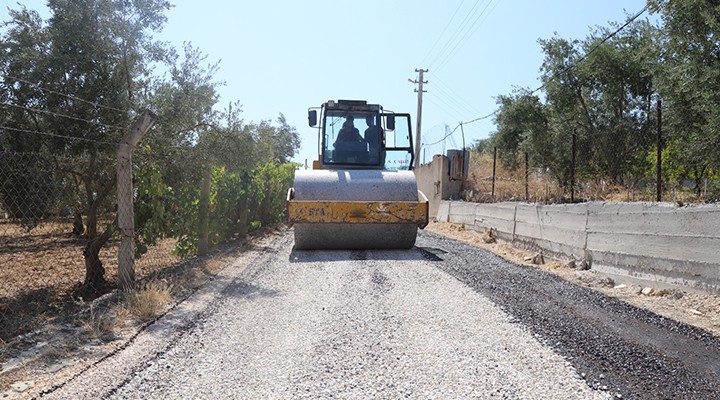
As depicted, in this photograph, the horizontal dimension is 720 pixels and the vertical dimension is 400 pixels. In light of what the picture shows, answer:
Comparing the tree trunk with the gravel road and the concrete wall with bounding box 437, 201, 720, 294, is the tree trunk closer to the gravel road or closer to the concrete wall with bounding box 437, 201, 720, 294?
the gravel road

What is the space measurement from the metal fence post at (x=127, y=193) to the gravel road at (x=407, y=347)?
105 cm

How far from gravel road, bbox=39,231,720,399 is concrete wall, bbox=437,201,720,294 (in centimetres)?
98

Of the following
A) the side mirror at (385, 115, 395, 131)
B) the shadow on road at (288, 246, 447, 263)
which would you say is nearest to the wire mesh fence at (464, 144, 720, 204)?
the shadow on road at (288, 246, 447, 263)

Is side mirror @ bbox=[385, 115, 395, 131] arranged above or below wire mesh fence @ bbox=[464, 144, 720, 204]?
above

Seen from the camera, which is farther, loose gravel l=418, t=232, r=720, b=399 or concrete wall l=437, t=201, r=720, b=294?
concrete wall l=437, t=201, r=720, b=294

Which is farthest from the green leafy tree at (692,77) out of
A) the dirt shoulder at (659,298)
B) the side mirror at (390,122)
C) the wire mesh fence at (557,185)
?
the side mirror at (390,122)

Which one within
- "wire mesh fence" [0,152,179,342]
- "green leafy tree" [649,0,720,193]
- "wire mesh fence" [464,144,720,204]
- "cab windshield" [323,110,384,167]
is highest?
"green leafy tree" [649,0,720,193]

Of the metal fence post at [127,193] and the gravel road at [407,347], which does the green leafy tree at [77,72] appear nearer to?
the metal fence post at [127,193]

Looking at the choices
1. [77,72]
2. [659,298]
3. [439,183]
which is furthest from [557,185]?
[77,72]

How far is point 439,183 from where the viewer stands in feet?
81.8

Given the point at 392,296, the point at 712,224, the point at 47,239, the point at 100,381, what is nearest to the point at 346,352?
the point at 100,381

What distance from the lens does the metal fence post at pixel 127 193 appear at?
6.84 meters

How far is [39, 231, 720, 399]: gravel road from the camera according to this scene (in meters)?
3.67

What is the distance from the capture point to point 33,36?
36.3 ft
